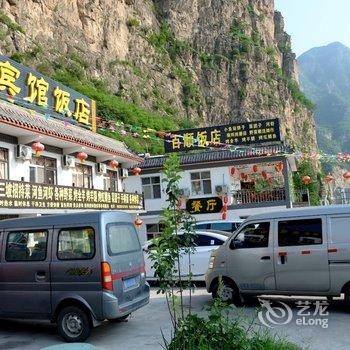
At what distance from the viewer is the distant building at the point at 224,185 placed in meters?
28.5

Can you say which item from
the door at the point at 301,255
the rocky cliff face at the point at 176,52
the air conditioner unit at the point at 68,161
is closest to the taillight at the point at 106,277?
the door at the point at 301,255

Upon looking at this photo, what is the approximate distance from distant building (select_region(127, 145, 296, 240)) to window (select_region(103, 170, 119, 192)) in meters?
3.80

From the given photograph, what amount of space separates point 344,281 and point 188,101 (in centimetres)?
6157

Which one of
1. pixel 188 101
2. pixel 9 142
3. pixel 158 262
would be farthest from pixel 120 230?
pixel 188 101

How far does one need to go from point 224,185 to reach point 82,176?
34.1 ft

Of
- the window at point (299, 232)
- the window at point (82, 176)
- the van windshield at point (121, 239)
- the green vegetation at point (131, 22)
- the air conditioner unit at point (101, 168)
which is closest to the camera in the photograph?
the van windshield at point (121, 239)

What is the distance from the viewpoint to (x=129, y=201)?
78.5ft

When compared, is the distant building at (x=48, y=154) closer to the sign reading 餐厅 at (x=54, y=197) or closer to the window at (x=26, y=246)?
the sign reading 餐厅 at (x=54, y=197)

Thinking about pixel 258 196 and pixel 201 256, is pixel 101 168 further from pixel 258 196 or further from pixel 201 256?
pixel 201 256

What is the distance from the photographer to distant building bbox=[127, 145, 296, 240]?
28.5 m

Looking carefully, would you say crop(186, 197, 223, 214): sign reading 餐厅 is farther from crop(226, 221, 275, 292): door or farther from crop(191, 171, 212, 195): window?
crop(226, 221, 275, 292): door

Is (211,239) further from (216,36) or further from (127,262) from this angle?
(216,36)

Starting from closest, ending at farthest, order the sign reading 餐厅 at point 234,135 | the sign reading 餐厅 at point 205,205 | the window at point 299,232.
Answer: the window at point 299,232
the sign reading 餐厅 at point 205,205
the sign reading 餐厅 at point 234,135

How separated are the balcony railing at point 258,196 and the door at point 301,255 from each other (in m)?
19.8
